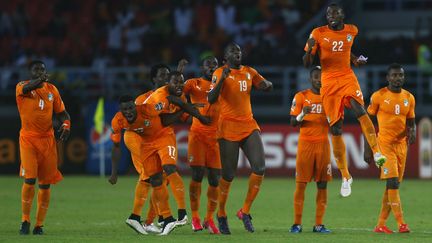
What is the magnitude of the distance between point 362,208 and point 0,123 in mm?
12091

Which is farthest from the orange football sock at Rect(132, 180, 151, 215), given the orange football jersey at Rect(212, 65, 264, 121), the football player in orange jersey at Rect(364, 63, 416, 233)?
the football player in orange jersey at Rect(364, 63, 416, 233)

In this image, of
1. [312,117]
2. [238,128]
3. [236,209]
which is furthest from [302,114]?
[236,209]

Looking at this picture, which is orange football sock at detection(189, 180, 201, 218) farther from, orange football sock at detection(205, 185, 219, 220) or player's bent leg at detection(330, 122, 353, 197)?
player's bent leg at detection(330, 122, 353, 197)

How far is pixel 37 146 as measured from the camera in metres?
17.1

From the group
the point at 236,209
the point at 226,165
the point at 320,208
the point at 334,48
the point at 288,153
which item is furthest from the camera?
the point at 288,153

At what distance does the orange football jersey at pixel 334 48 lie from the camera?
638 inches

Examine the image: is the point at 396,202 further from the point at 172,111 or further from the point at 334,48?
the point at 172,111

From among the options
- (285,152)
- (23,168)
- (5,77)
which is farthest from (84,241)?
(5,77)

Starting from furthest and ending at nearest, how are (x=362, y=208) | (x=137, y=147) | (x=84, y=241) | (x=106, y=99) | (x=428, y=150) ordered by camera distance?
(x=106, y=99) < (x=428, y=150) < (x=362, y=208) < (x=137, y=147) < (x=84, y=241)

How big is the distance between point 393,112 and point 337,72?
1387 mm

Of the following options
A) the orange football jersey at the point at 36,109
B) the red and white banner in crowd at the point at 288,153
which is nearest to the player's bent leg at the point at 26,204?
the orange football jersey at the point at 36,109

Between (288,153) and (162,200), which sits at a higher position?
(162,200)

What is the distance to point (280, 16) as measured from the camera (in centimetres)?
3241

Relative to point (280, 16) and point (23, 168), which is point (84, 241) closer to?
point (23, 168)
